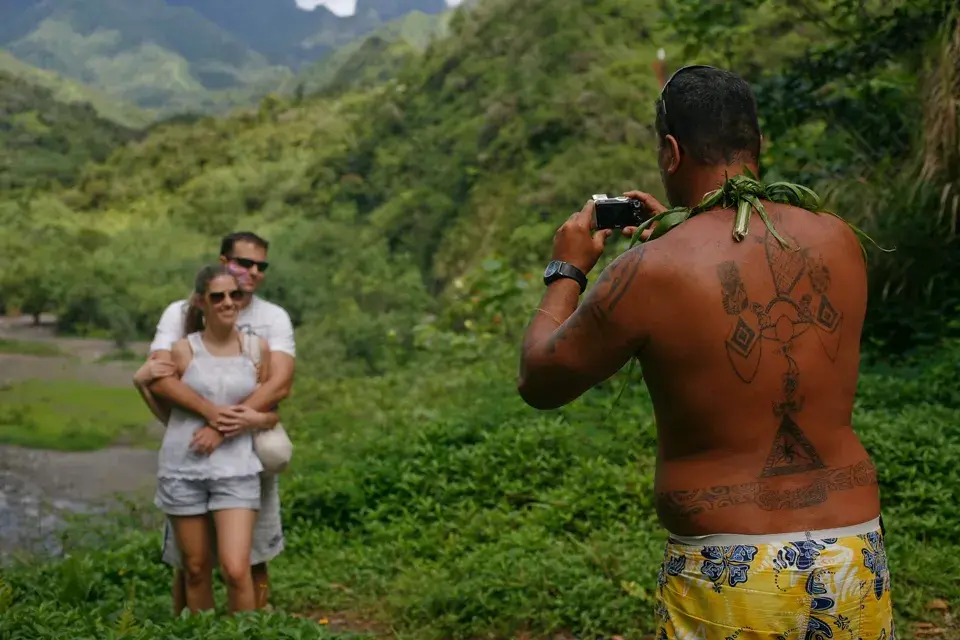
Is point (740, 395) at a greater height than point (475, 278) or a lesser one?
lesser

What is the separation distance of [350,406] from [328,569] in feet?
13.2

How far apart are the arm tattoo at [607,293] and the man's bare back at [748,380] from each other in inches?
0.8

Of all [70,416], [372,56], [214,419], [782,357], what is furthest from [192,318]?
[372,56]

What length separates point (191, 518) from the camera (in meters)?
4.10

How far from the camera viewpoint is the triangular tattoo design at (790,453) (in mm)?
1987

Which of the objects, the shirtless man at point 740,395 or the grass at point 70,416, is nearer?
the shirtless man at point 740,395

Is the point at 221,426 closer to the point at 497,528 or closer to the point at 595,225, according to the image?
the point at 497,528

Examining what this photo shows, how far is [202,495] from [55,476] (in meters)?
5.26

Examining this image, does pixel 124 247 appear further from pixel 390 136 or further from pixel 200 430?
pixel 200 430

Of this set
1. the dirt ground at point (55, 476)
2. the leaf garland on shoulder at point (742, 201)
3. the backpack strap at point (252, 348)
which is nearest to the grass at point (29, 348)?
the dirt ground at point (55, 476)

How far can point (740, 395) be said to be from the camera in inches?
78.4

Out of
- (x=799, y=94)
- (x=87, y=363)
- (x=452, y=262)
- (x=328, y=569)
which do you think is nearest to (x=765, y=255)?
(x=328, y=569)

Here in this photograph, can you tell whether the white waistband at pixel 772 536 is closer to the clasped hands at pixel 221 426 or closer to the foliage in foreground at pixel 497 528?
the foliage in foreground at pixel 497 528

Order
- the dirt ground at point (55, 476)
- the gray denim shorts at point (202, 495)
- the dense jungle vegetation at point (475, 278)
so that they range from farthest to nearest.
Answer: the dirt ground at point (55, 476) → the dense jungle vegetation at point (475, 278) → the gray denim shorts at point (202, 495)
